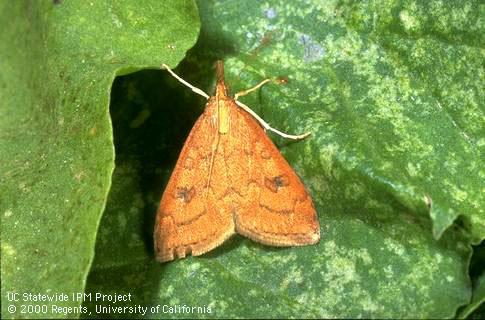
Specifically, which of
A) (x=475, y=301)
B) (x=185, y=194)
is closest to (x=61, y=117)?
(x=185, y=194)

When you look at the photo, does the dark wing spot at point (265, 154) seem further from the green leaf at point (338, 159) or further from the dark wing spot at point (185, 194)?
the dark wing spot at point (185, 194)

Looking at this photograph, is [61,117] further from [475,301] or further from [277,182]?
[475,301]

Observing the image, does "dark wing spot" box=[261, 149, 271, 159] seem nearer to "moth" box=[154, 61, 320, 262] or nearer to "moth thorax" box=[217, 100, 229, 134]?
"moth" box=[154, 61, 320, 262]

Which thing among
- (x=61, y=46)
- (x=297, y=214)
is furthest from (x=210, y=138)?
(x=61, y=46)

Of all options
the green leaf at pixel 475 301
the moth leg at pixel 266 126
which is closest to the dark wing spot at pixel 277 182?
the moth leg at pixel 266 126

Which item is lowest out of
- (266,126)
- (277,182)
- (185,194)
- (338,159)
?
(185,194)

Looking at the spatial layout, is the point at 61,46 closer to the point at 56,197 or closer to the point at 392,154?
the point at 56,197
